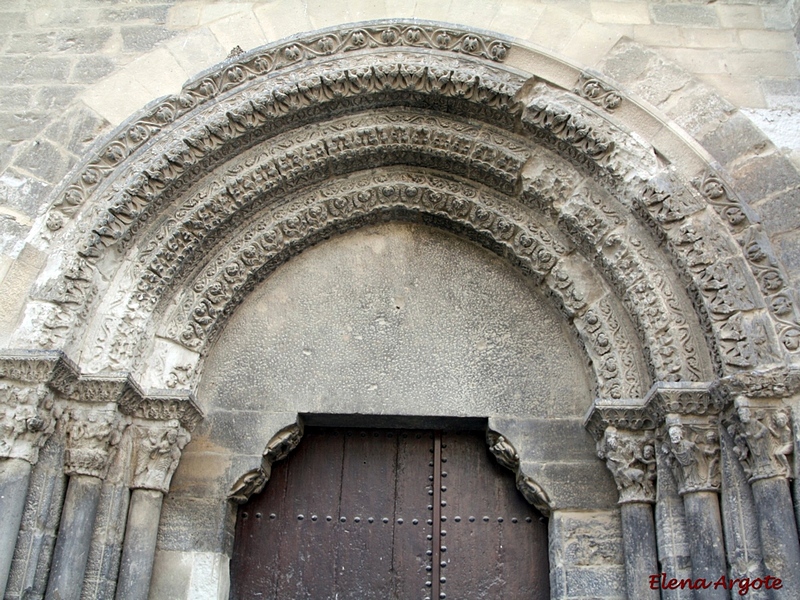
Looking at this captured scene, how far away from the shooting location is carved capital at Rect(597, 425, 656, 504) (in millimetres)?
4098

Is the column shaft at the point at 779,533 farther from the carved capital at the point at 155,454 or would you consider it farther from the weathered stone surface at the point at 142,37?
the weathered stone surface at the point at 142,37

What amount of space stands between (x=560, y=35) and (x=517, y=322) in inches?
69.3

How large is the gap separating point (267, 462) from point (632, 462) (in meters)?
2.06

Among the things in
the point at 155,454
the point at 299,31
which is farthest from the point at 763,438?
the point at 299,31

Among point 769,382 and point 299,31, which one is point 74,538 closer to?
point 299,31

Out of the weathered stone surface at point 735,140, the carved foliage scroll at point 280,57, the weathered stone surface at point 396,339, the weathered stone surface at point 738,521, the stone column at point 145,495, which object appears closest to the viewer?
the weathered stone surface at point 738,521

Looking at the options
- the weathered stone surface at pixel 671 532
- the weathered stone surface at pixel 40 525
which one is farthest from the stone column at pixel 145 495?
the weathered stone surface at pixel 671 532

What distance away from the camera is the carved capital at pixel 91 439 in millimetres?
3998

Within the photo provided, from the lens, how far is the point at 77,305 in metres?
4.20

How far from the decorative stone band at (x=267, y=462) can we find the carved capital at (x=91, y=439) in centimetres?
72

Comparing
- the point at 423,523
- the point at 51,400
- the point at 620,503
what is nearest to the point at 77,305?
the point at 51,400

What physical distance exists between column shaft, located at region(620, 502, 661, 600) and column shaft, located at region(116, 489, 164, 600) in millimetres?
2502

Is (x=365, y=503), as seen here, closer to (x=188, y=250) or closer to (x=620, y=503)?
(x=620, y=503)
